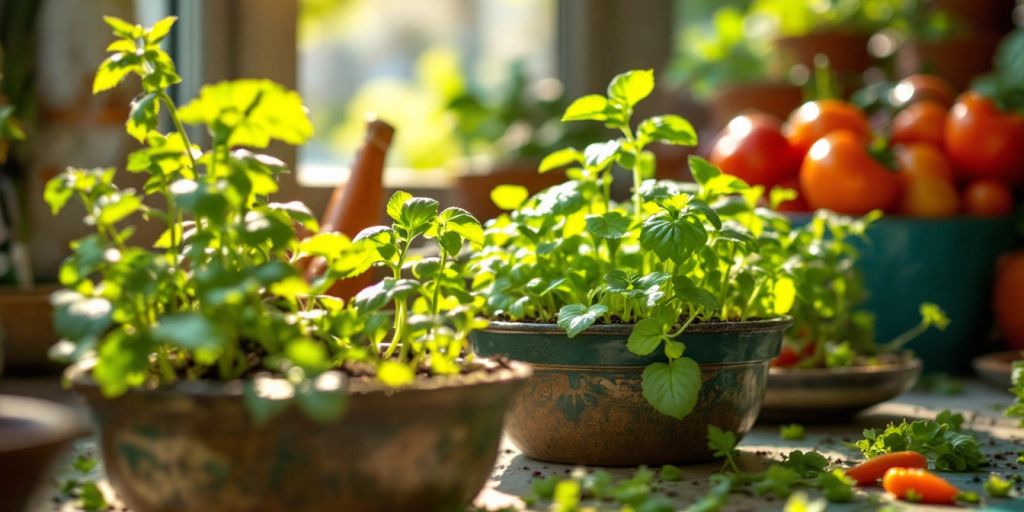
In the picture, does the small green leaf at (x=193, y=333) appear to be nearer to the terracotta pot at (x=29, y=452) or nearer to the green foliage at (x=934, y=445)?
the terracotta pot at (x=29, y=452)

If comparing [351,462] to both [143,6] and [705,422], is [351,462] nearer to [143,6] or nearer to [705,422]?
[705,422]

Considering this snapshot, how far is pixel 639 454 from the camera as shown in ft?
3.81

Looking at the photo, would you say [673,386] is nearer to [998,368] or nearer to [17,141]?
[998,368]

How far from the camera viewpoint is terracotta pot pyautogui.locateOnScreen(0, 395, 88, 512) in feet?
2.57

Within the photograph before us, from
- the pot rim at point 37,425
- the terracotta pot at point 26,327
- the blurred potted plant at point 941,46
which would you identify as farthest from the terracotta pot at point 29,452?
the blurred potted plant at point 941,46

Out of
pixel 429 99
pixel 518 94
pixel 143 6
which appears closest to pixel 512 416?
pixel 143 6

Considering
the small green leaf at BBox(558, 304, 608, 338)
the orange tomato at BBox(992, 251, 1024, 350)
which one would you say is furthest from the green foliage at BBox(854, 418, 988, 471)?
the orange tomato at BBox(992, 251, 1024, 350)

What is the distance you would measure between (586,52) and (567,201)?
1.75 meters

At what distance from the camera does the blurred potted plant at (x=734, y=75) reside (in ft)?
8.00

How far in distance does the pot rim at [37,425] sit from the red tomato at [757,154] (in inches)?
51.6

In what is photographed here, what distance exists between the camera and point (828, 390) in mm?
1443

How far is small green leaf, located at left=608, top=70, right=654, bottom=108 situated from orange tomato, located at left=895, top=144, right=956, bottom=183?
39.7 inches

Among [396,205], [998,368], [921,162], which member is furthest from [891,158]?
[396,205]

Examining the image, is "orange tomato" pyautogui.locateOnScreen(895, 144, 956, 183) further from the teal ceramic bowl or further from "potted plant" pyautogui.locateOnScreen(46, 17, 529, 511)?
"potted plant" pyautogui.locateOnScreen(46, 17, 529, 511)
